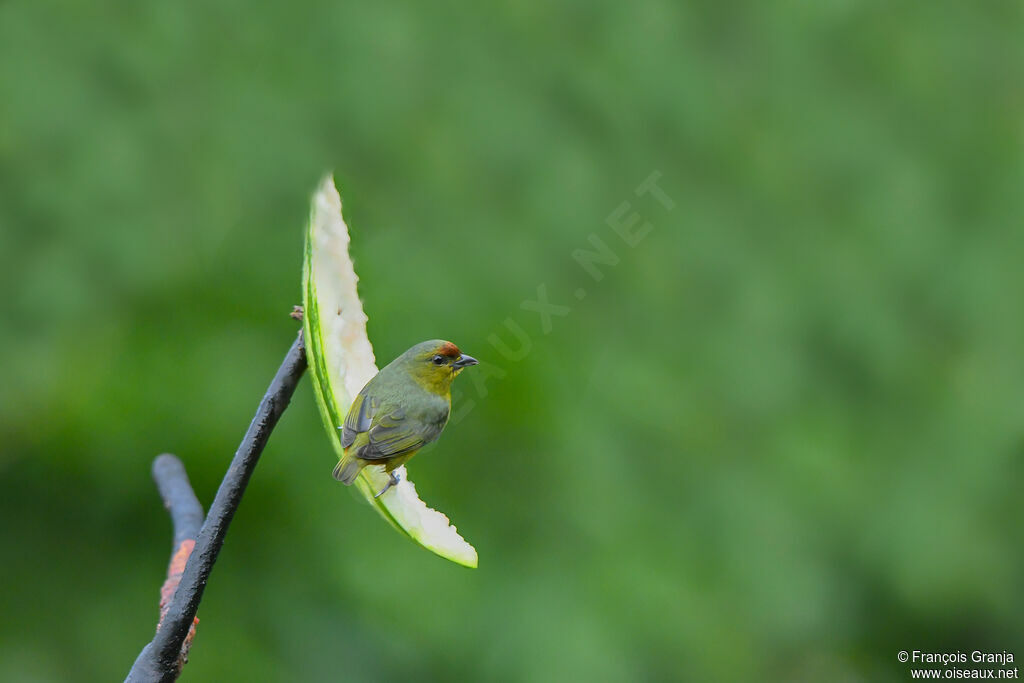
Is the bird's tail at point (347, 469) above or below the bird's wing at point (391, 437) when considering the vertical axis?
below

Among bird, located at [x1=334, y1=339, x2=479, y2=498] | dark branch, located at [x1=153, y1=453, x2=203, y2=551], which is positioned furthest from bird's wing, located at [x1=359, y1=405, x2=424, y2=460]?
dark branch, located at [x1=153, y1=453, x2=203, y2=551]

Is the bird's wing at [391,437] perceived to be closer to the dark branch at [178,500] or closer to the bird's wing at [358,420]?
the bird's wing at [358,420]

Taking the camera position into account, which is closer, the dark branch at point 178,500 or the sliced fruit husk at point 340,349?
the sliced fruit husk at point 340,349

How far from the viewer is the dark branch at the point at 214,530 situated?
298 mm

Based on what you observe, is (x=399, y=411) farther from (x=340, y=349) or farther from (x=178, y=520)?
(x=178, y=520)

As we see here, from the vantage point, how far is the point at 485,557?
1.13 m

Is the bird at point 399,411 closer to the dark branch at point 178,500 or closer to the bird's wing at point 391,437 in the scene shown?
the bird's wing at point 391,437

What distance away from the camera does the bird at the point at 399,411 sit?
30 centimetres

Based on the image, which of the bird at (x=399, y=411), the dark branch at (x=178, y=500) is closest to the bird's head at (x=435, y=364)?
the bird at (x=399, y=411)

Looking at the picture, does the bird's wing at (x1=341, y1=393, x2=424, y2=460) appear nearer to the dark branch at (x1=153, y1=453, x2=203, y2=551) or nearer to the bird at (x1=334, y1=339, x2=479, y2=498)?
the bird at (x1=334, y1=339, x2=479, y2=498)

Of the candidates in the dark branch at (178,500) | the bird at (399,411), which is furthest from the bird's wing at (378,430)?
the dark branch at (178,500)

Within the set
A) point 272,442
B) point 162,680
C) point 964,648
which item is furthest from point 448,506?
point 964,648

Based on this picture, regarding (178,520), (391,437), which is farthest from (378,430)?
(178,520)

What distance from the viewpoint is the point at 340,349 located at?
0.99ft
